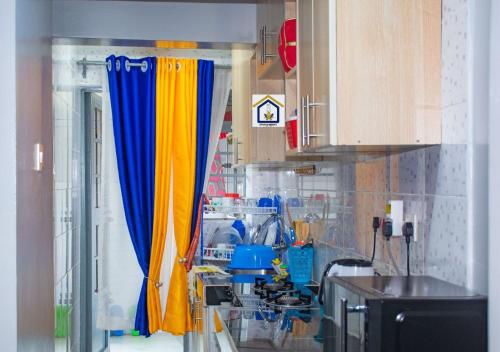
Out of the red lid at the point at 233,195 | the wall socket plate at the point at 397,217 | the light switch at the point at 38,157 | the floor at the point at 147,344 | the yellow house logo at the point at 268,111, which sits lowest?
the floor at the point at 147,344

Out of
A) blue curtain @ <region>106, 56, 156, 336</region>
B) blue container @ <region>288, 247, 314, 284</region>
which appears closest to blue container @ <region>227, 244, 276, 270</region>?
blue container @ <region>288, 247, 314, 284</region>

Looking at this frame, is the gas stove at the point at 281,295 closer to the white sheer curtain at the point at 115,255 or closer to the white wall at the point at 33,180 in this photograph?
the white wall at the point at 33,180

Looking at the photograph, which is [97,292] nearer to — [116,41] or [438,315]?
[116,41]

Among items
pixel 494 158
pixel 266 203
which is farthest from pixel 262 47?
pixel 494 158

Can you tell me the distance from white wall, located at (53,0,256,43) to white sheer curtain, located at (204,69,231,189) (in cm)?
169

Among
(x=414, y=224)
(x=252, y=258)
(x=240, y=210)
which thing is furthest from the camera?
(x=240, y=210)

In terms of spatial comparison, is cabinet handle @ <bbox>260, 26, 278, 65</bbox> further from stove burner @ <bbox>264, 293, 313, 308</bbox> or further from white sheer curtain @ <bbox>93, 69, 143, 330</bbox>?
white sheer curtain @ <bbox>93, 69, 143, 330</bbox>

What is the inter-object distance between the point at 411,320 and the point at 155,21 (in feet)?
8.28

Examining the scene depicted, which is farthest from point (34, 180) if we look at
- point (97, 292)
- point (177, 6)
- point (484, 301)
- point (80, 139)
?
point (97, 292)

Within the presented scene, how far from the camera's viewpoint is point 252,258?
400cm

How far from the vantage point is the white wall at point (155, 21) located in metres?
3.57

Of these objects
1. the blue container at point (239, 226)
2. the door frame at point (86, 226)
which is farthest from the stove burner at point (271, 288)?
the door frame at point (86, 226)

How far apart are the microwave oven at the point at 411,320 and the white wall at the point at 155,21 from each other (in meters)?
2.25

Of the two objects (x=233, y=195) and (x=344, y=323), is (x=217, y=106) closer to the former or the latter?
(x=233, y=195)
